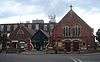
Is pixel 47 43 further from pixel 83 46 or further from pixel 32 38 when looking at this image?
pixel 83 46

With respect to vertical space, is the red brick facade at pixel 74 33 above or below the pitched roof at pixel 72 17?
below

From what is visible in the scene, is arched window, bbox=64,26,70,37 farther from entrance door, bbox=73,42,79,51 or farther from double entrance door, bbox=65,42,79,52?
entrance door, bbox=73,42,79,51

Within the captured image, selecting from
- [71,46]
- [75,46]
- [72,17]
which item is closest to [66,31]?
[72,17]

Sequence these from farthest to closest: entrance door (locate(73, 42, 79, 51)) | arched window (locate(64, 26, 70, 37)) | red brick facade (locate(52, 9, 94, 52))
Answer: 1. arched window (locate(64, 26, 70, 37))
2. red brick facade (locate(52, 9, 94, 52))
3. entrance door (locate(73, 42, 79, 51))

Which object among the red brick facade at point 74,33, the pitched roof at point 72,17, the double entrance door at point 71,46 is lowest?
the double entrance door at point 71,46

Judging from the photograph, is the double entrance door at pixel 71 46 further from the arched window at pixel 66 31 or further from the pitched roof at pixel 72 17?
A: the pitched roof at pixel 72 17

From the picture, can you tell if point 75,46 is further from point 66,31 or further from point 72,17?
point 72,17

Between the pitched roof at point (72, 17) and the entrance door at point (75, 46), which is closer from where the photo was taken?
the entrance door at point (75, 46)

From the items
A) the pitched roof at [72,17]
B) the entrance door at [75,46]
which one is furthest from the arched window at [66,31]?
the entrance door at [75,46]

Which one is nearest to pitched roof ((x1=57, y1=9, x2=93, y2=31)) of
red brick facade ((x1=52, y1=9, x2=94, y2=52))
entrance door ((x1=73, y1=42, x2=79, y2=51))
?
red brick facade ((x1=52, y1=9, x2=94, y2=52))

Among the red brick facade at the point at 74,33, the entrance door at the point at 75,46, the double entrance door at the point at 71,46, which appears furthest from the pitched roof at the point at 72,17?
the double entrance door at the point at 71,46

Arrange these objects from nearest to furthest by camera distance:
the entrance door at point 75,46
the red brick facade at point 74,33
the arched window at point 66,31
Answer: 1. the entrance door at point 75,46
2. the red brick facade at point 74,33
3. the arched window at point 66,31

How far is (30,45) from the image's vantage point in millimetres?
87125

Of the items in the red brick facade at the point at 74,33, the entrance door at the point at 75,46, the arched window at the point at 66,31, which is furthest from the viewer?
the arched window at the point at 66,31
